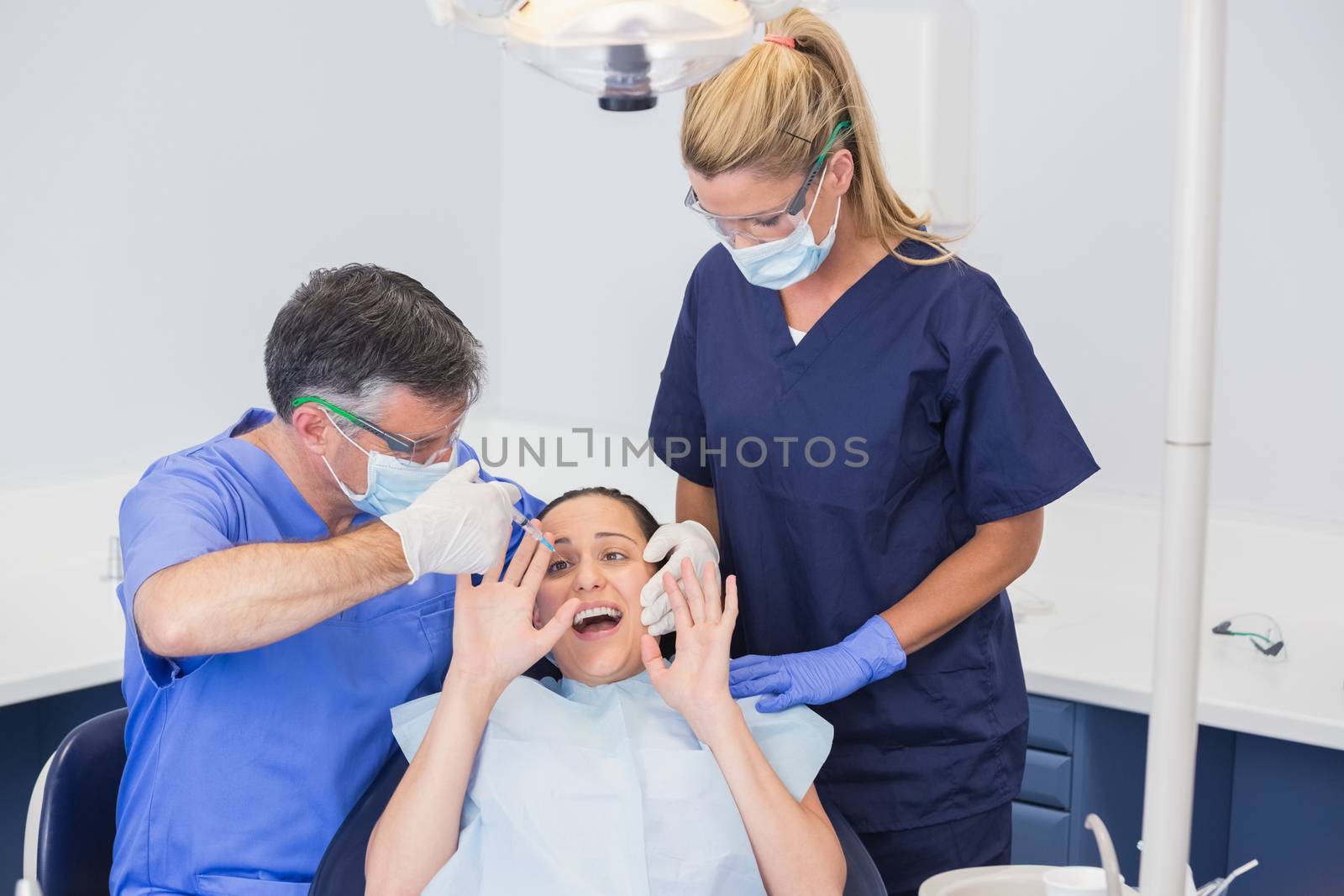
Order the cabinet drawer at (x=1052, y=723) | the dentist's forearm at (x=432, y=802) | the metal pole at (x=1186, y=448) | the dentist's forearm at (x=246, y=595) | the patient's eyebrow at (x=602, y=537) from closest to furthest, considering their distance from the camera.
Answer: the metal pole at (x=1186, y=448), the dentist's forearm at (x=246, y=595), the dentist's forearm at (x=432, y=802), the patient's eyebrow at (x=602, y=537), the cabinet drawer at (x=1052, y=723)

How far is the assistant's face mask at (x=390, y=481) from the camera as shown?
143 cm

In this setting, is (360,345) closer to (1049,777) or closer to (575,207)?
(1049,777)

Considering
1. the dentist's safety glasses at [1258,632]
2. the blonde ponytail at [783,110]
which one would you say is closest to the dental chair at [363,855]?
the blonde ponytail at [783,110]

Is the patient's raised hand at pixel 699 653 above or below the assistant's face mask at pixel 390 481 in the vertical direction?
below

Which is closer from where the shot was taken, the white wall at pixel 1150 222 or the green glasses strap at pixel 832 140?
the green glasses strap at pixel 832 140

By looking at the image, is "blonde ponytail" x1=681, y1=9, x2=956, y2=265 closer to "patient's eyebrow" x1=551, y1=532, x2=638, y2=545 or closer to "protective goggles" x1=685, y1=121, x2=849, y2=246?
"protective goggles" x1=685, y1=121, x2=849, y2=246

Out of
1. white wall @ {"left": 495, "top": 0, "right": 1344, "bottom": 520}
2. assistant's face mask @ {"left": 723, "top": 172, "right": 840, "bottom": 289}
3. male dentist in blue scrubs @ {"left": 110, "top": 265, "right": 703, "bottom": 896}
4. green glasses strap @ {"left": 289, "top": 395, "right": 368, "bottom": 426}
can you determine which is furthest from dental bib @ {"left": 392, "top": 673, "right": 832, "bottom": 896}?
white wall @ {"left": 495, "top": 0, "right": 1344, "bottom": 520}

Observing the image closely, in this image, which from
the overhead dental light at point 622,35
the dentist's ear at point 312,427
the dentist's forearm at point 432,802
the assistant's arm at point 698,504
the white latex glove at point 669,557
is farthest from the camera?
the assistant's arm at point 698,504

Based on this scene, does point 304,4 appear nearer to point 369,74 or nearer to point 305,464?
point 369,74

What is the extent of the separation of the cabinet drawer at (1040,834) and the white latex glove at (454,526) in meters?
1.23

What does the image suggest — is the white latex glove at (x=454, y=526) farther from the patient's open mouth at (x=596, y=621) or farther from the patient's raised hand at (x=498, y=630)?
the patient's open mouth at (x=596, y=621)

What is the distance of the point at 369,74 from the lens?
290 cm

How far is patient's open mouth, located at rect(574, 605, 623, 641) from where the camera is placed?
5.24ft

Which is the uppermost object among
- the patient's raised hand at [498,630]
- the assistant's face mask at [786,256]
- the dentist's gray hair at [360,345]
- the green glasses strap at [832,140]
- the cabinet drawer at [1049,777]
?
the green glasses strap at [832,140]
